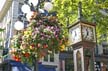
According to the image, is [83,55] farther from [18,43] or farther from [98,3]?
[98,3]

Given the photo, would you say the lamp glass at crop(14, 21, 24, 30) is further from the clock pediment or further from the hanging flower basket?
the clock pediment

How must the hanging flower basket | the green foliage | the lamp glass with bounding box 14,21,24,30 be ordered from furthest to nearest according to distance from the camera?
the green foliage
the lamp glass with bounding box 14,21,24,30
the hanging flower basket

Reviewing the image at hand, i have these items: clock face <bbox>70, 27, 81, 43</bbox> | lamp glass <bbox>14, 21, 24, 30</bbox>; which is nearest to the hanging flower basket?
lamp glass <bbox>14, 21, 24, 30</bbox>

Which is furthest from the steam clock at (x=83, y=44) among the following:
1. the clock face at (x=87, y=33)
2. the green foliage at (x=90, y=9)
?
the green foliage at (x=90, y=9)

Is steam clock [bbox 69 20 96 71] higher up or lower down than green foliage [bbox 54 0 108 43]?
lower down

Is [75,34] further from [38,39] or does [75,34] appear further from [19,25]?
[19,25]

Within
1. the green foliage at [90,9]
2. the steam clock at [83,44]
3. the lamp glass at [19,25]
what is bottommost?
the steam clock at [83,44]

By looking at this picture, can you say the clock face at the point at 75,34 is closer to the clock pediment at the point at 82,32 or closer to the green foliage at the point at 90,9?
the clock pediment at the point at 82,32

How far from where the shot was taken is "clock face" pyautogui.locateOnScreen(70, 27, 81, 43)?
242 inches

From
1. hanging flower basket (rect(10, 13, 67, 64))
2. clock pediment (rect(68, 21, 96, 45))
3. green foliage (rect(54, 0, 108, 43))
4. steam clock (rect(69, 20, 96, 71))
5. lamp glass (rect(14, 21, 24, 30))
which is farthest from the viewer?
green foliage (rect(54, 0, 108, 43))

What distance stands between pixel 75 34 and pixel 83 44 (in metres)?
0.53

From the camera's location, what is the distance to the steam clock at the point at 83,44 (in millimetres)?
5766

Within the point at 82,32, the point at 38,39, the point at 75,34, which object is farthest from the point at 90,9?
the point at 82,32


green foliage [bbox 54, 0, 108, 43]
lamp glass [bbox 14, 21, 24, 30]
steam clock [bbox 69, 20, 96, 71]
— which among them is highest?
green foliage [bbox 54, 0, 108, 43]
